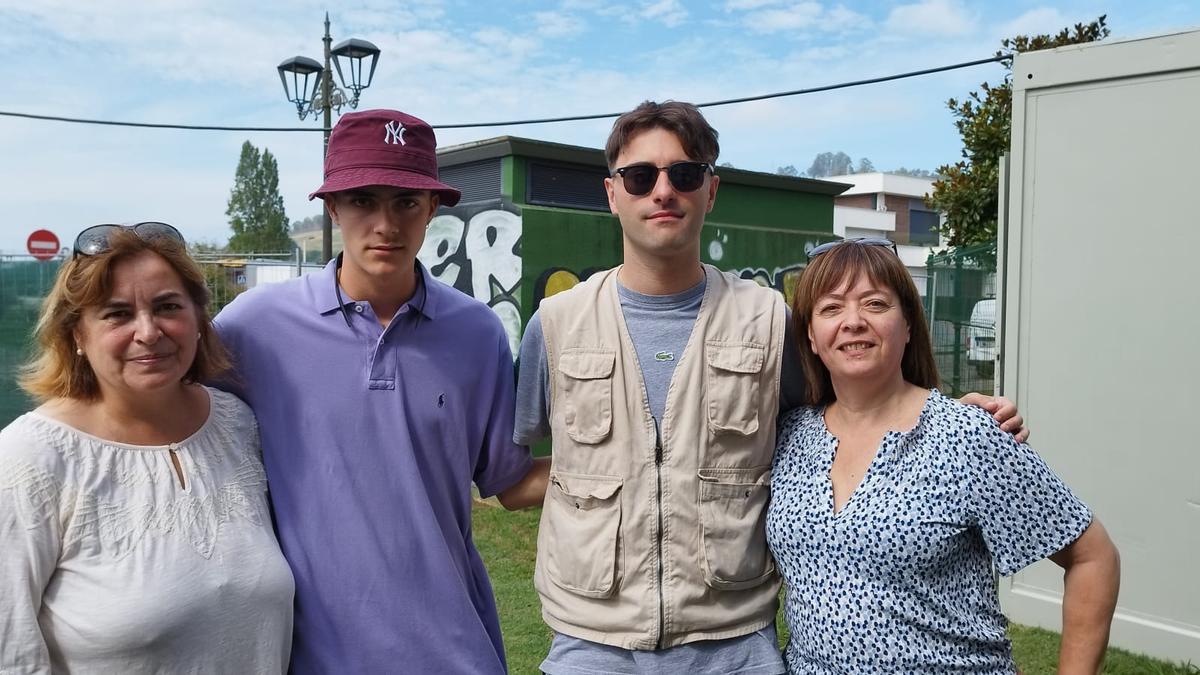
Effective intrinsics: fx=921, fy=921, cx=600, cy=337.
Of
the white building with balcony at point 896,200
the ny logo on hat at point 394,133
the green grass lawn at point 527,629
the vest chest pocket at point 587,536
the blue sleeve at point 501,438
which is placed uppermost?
the white building with balcony at point 896,200

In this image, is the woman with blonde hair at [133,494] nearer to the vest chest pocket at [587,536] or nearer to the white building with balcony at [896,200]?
the vest chest pocket at [587,536]

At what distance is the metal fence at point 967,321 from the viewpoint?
12383 mm

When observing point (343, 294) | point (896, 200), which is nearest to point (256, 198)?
point (896, 200)

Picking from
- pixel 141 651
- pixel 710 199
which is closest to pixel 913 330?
pixel 710 199

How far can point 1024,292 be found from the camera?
5.51 m

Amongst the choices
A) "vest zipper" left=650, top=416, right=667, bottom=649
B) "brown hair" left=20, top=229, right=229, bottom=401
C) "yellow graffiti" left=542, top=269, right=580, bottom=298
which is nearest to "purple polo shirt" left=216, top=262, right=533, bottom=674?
"brown hair" left=20, top=229, right=229, bottom=401

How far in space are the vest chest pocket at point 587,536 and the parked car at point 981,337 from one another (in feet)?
36.1

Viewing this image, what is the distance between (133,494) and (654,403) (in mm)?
1352

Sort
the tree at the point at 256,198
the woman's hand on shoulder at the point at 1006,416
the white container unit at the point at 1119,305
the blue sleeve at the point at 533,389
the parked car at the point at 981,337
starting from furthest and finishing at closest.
Result: the tree at the point at 256,198
the parked car at the point at 981,337
the white container unit at the point at 1119,305
the blue sleeve at the point at 533,389
the woman's hand on shoulder at the point at 1006,416

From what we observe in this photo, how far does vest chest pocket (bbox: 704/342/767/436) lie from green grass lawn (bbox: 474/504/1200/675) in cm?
292

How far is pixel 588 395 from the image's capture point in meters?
2.61

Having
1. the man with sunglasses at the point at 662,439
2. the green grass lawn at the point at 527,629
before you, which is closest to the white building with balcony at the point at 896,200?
the green grass lawn at the point at 527,629

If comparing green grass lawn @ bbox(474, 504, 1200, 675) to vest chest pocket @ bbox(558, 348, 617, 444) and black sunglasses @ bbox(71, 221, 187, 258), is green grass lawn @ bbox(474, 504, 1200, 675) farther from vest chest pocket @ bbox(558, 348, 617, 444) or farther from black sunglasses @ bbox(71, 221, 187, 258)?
black sunglasses @ bbox(71, 221, 187, 258)

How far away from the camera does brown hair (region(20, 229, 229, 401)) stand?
2314 mm
